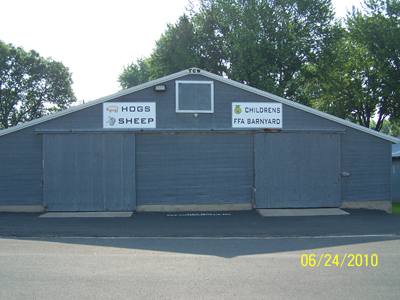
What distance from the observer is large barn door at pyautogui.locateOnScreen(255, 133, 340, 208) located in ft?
46.9

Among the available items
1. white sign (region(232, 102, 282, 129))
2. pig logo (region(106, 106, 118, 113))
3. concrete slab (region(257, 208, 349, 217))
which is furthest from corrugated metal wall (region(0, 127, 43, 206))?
concrete slab (region(257, 208, 349, 217))

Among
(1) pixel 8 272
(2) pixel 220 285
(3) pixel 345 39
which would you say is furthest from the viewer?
(3) pixel 345 39

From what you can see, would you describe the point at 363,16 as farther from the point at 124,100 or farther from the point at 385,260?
the point at 385,260

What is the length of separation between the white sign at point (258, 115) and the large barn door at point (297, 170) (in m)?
0.45

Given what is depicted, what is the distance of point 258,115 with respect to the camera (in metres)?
14.3

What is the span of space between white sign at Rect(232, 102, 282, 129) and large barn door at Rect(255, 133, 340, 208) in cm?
45

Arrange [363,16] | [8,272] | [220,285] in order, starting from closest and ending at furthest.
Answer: [220,285], [8,272], [363,16]

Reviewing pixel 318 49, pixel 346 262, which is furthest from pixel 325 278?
pixel 318 49

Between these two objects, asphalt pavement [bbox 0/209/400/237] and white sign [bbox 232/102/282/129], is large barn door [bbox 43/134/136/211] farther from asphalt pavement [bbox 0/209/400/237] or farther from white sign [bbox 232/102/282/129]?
white sign [bbox 232/102/282/129]

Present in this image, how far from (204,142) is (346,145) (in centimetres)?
583

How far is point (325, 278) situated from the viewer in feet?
20.2

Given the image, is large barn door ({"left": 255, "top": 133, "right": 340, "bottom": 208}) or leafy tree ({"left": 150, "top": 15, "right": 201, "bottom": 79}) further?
leafy tree ({"left": 150, "top": 15, "right": 201, "bottom": 79})
